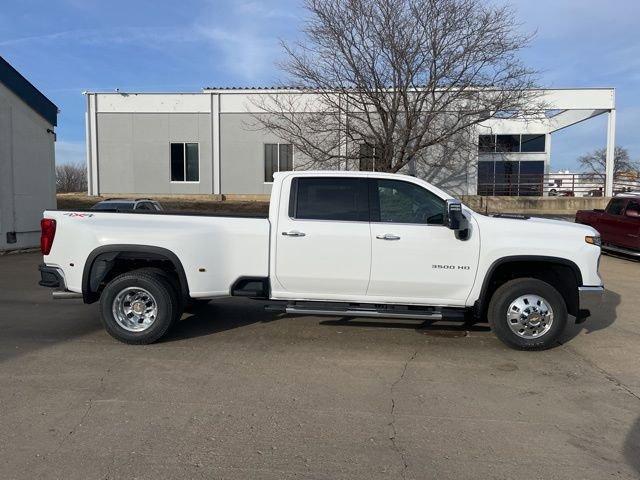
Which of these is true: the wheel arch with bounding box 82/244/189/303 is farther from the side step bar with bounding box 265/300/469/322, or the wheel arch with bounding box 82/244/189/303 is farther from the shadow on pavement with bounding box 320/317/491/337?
the shadow on pavement with bounding box 320/317/491/337

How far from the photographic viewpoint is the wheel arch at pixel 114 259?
19.4 ft

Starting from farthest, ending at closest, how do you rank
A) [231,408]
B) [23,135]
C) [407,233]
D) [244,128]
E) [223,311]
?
[244,128]
[23,135]
[223,311]
[407,233]
[231,408]

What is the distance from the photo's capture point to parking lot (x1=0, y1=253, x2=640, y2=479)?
11.6 ft

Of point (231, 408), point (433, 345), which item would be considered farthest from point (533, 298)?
point (231, 408)

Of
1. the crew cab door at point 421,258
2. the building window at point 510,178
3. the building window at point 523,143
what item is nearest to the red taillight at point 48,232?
the crew cab door at point 421,258

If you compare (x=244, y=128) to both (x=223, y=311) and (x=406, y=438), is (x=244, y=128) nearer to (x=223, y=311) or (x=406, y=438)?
(x=223, y=311)

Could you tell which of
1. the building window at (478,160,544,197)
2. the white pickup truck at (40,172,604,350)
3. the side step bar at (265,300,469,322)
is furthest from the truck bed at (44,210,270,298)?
the building window at (478,160,544,197)

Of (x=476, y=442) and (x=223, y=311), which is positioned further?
(x=223, y=311)

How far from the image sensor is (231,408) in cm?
437

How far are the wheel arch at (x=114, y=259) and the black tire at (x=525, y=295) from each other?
3.51 m

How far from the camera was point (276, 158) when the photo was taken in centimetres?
2844

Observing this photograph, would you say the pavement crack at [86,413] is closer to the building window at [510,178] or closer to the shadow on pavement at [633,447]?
the shadow on pavement at [633,447]

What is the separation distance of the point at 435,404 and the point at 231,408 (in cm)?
172

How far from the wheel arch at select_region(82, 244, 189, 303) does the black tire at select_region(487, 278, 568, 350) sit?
11.5ft
